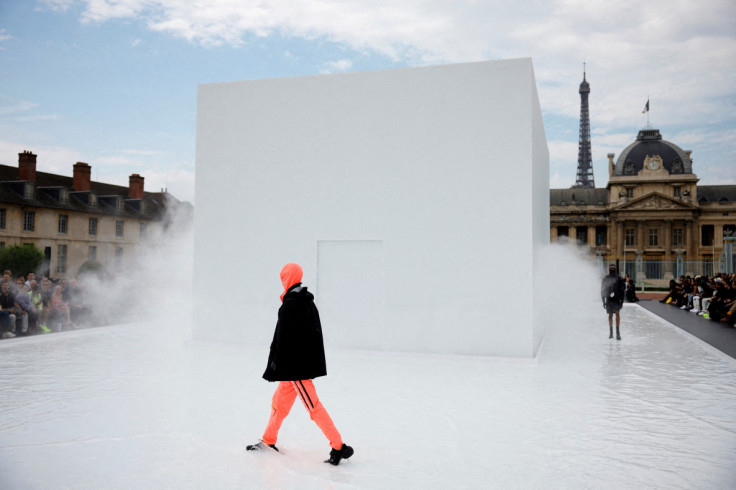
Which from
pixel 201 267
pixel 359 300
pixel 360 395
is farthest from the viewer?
pixel 201 267

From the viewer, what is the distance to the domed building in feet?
202

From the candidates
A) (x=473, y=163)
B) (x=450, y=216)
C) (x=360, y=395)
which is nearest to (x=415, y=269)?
(x=450, y=216)

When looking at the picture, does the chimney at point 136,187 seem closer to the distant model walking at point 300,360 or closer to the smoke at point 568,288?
the smoke at point 568,288

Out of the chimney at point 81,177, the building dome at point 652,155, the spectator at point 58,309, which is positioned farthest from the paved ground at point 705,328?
the building dome at point 652,155

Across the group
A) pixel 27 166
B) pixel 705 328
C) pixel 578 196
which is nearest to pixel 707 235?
pixel 578 196

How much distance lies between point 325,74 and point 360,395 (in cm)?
648

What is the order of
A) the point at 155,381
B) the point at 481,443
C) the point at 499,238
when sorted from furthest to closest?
the point at 499,238
the point at 155,381
the point at 481,443

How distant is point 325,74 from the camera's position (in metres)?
10.7

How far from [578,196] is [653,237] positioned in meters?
9.60

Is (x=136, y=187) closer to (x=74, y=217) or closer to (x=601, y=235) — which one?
(x=74, y=217)

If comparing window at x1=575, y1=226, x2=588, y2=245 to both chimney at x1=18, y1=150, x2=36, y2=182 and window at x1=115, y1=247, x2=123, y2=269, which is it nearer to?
window at x1=115, y1=247, x2=123, y2=269

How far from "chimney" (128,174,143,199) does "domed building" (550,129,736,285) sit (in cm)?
4539

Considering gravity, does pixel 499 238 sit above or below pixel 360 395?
above

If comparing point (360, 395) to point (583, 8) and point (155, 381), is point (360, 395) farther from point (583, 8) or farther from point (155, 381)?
point (583, 8)
